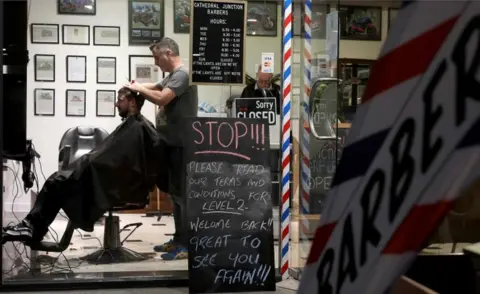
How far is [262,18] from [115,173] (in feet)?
5.28

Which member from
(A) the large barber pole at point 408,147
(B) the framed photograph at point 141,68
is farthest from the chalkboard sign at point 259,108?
(A) the large barber pole at point 408,147

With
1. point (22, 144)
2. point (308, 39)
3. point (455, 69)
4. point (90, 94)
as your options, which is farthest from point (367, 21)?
point (455, 69)

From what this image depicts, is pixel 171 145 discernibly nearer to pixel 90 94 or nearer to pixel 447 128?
pixel 90 94

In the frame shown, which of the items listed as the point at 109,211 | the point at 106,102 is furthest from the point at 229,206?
the point at 106,102

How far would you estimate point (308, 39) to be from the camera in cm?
441

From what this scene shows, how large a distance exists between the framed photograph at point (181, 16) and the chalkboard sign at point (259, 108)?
0.68 meters

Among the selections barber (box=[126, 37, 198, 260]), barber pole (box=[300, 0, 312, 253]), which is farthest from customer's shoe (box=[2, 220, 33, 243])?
barber pole (box=[300, 0, 312, 253])

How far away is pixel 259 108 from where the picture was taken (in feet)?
14.5

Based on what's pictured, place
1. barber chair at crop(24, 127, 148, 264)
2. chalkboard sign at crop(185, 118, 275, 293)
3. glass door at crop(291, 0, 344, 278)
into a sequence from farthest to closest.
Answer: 1. barber chair at crop(24, 127, 148, 264)
2. glass door at crop(291, 0, 344, 278)
3. chalkboard sign at crop(185, 118, 275, 293)

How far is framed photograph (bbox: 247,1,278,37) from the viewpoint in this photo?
452cm

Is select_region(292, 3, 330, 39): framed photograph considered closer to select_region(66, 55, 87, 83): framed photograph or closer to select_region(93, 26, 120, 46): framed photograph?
select_region(93, 26, 120, 46): framed photograph

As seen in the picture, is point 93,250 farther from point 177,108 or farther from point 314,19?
point 314,19

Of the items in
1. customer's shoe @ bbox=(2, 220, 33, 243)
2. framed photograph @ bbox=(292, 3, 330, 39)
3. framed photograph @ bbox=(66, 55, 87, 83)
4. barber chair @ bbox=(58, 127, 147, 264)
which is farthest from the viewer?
framed photograph @ bbox=(66, 55, 87, 83)

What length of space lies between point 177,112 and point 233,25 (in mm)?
751
